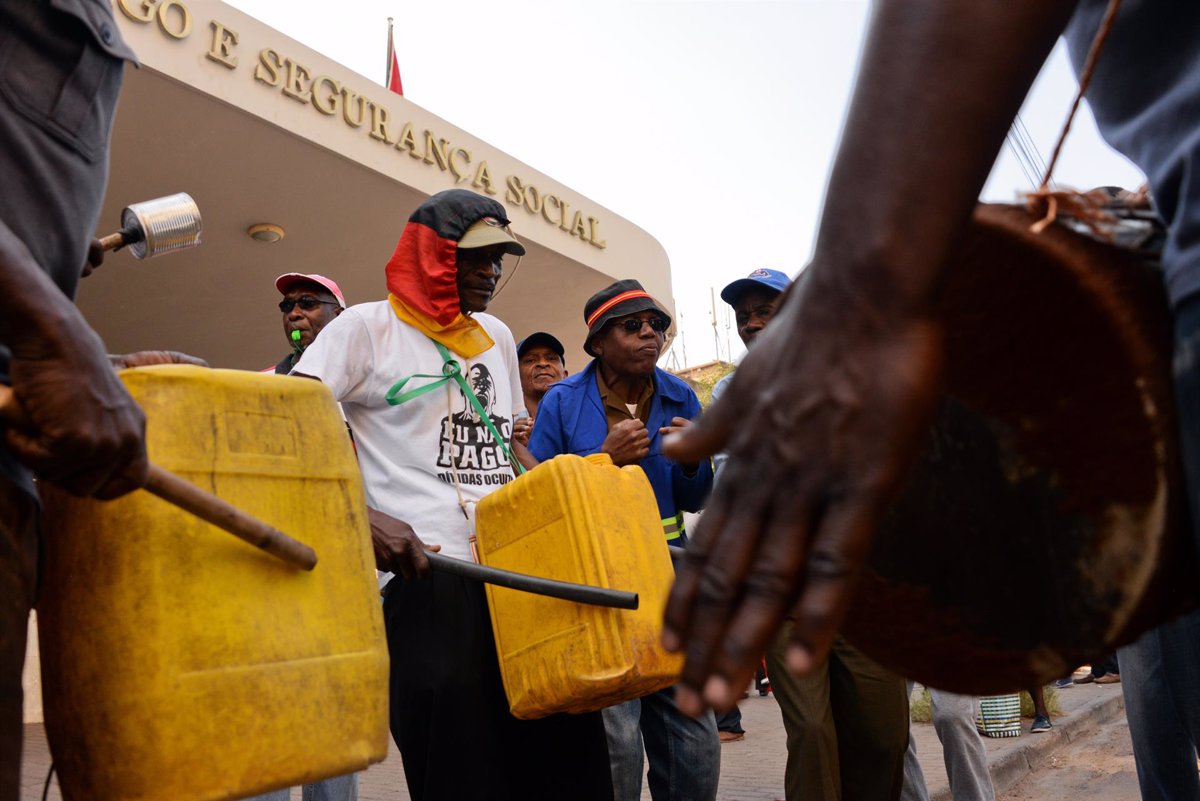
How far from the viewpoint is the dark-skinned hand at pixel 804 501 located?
2.68 feet

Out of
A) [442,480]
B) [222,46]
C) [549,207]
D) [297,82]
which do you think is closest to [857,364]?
[442,480]

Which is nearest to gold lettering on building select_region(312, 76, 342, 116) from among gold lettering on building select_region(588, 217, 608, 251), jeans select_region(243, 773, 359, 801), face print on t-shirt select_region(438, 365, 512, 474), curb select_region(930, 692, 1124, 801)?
gold lettering on building select_region(588, 217, 608, 251)

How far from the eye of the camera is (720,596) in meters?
0.84

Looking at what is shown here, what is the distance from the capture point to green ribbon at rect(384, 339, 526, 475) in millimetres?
3264

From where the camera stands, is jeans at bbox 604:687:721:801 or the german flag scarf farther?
jeans at bbox 604:687:721:801

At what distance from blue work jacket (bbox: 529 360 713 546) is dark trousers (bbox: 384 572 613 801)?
1191 mm

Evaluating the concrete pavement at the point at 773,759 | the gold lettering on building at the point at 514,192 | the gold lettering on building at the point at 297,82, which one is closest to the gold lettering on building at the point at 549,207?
the gold lettering on building at the point at 514,192

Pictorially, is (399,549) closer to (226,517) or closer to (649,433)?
(226,517)

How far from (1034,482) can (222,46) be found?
7.73m

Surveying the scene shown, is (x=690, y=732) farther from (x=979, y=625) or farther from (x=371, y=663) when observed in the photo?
(x=979, y=625)

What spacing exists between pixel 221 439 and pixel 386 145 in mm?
7584

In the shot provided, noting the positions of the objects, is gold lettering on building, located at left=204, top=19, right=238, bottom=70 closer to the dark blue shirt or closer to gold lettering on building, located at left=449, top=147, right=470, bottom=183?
gold lettering on building, located at left=449, top=147, right=470, bottom=183

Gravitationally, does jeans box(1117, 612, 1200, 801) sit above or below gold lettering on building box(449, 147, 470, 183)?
below

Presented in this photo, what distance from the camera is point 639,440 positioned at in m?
3.91
